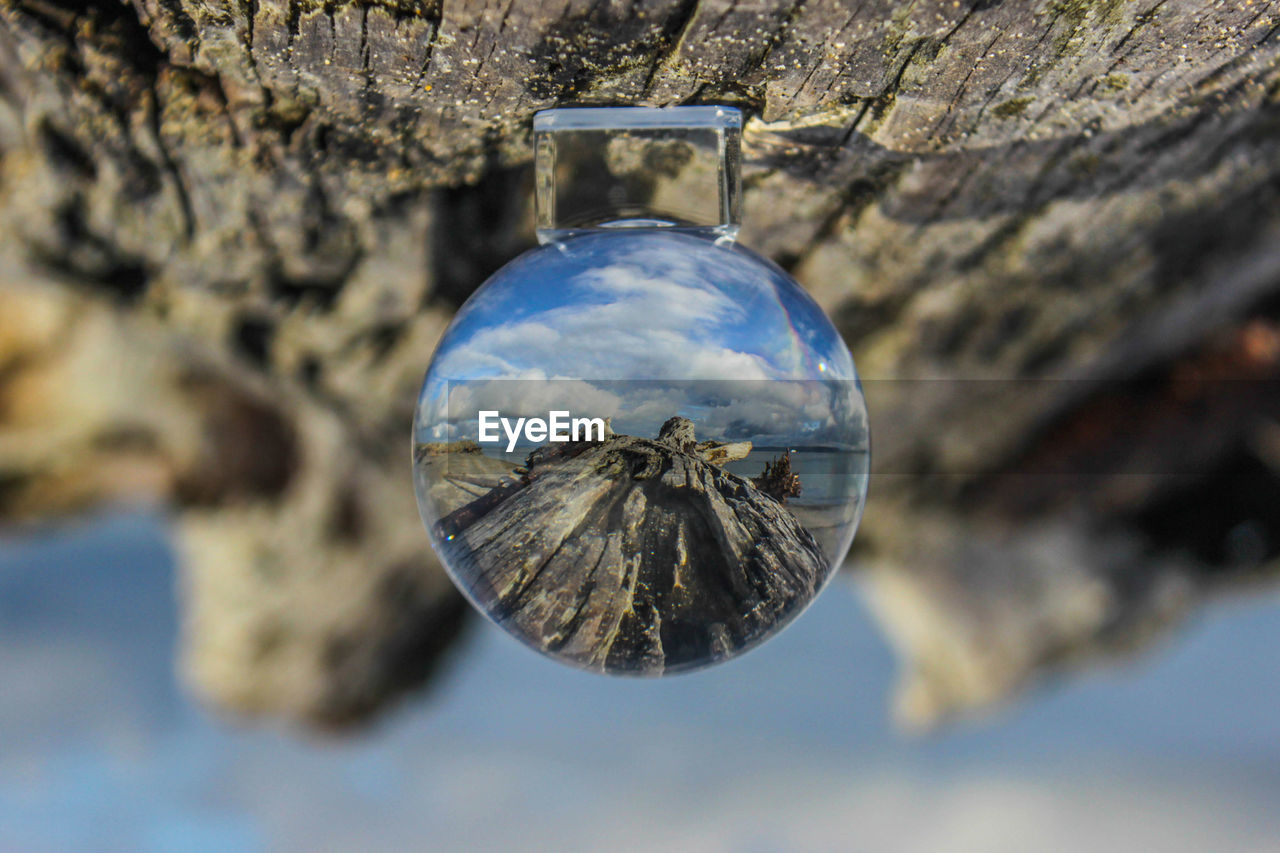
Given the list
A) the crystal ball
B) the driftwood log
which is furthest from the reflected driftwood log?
the driftwood log

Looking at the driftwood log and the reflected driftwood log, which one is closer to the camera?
the reflected driftwood log

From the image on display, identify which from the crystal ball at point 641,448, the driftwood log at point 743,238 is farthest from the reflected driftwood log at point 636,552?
the driftwood log at point 743,238

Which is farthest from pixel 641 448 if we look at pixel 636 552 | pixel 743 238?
pixel 743 238

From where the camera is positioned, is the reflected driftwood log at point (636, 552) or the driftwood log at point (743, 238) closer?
the reflected driftwood log at point (636, 552)

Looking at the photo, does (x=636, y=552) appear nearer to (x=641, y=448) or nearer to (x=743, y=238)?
(x=641, y=448)

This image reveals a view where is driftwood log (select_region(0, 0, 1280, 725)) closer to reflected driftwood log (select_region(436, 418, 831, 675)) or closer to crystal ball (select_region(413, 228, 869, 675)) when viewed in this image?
crystal ball (select_region(413, 228, 869, 675))

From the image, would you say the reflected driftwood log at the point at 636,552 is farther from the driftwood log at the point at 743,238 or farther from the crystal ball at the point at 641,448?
the driftwood log at the point at 743,238
